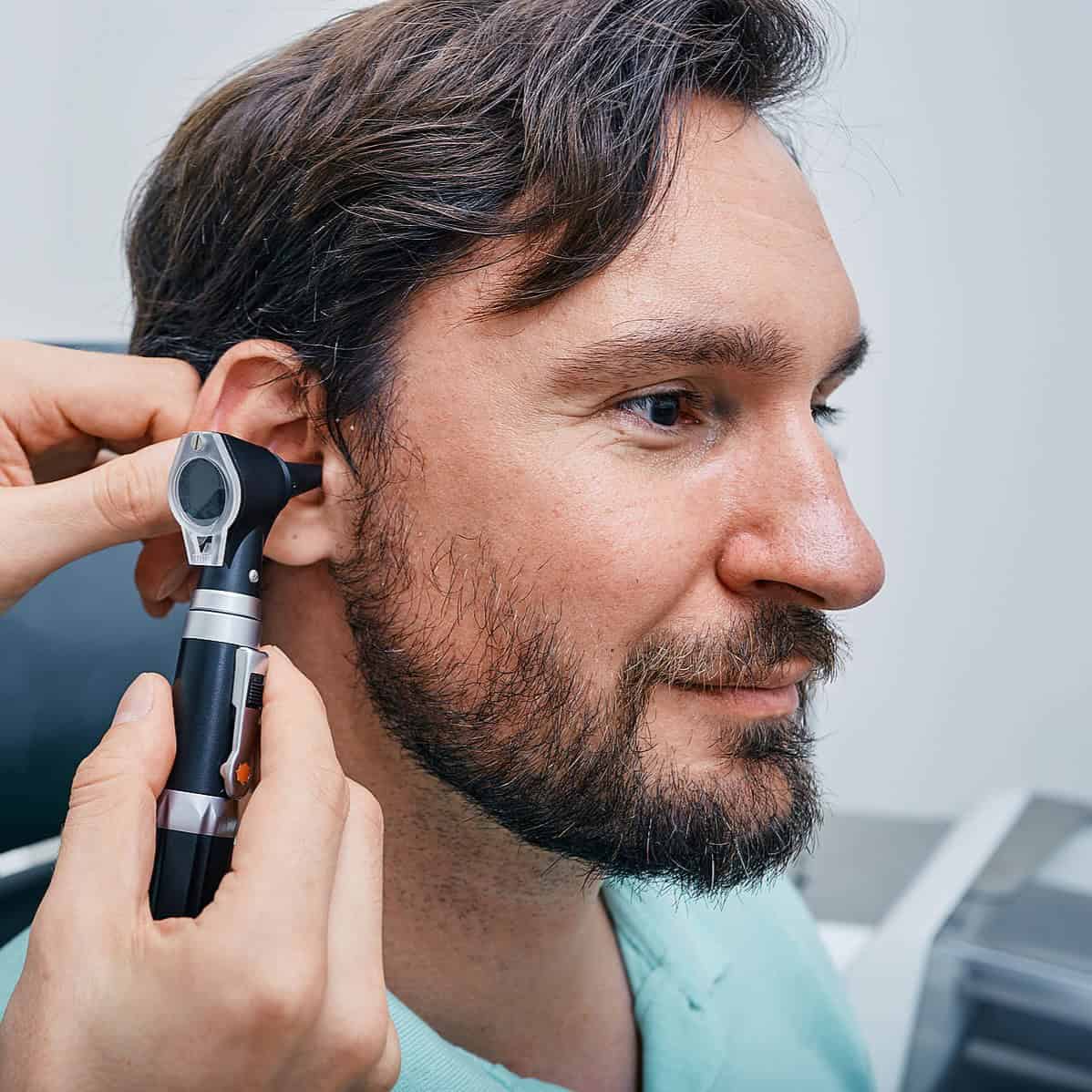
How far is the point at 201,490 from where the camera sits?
79 centimetres

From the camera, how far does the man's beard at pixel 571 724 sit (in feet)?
2.97

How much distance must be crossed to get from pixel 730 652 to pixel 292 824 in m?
0.40

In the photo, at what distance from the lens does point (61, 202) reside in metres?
1.41

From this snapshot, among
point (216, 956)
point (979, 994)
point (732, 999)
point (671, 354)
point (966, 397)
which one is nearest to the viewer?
point (216, 956)

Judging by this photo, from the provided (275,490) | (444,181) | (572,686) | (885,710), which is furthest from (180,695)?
(885,710)

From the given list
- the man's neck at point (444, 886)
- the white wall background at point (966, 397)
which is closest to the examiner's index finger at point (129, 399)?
the man's neck at point (444, 886)

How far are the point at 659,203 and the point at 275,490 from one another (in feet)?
1.25

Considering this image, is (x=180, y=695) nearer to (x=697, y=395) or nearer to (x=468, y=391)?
(x=468, y=391)

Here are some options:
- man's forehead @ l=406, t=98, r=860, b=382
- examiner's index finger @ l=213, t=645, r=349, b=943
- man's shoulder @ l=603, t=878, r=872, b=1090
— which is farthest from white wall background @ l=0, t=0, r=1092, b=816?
examiner's index finger @ l=213, t=645, r=349, b=943

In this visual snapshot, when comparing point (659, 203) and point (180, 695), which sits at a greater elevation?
point (659, 203)

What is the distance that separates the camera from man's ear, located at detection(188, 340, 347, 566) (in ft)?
3.18

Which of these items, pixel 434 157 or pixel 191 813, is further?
pixel 434 157

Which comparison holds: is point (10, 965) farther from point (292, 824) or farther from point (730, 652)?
point (730, 652)

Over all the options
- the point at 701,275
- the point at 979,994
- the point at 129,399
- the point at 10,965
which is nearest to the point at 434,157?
the point at 701,275
